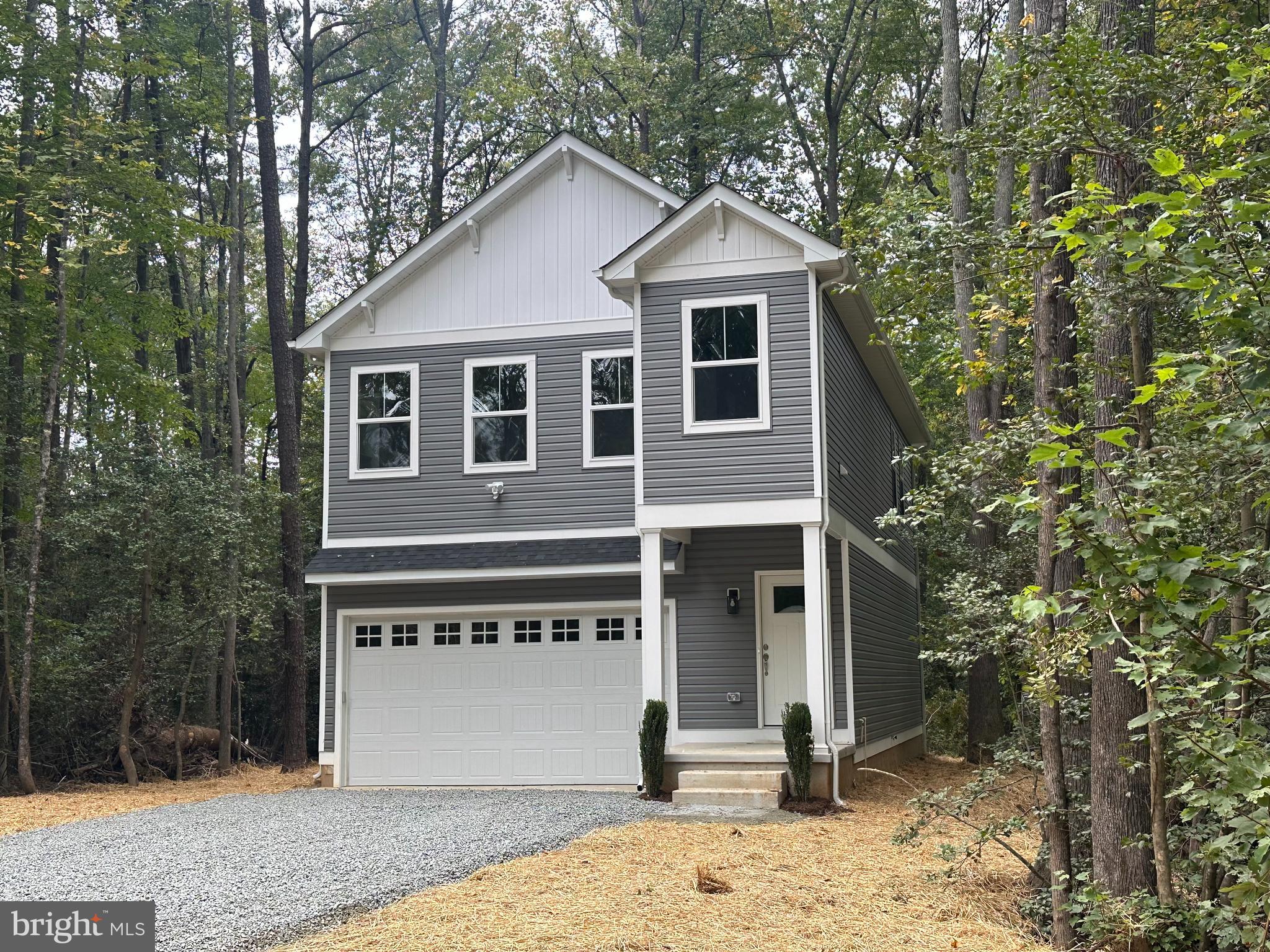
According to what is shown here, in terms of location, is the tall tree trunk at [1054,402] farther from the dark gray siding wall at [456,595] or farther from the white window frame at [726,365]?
the dark gray siding wall at [456,595]

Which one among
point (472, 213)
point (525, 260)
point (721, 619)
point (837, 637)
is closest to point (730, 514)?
point (721, 619)

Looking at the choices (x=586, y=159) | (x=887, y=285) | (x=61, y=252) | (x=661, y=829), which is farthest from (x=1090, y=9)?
(x=61, y=252)

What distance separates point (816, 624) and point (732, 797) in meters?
1.96

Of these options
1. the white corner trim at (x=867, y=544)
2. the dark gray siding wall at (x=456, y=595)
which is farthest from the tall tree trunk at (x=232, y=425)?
the white corner trim at (x=867, y=544)

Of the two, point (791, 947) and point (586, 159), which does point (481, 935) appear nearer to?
point (791, 947)

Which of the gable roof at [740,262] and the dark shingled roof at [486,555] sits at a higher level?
the gable roof at [740,262]

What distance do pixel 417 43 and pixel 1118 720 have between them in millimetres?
24100

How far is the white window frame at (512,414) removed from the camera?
1490cm

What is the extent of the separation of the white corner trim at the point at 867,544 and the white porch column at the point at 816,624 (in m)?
0.50

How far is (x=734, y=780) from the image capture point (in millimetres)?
12031

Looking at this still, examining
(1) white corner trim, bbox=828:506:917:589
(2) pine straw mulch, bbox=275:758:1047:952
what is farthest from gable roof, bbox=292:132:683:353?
(2) pine straw mulch, bbox=275:758:1047:952

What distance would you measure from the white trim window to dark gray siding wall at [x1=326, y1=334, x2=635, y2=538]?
0.09m

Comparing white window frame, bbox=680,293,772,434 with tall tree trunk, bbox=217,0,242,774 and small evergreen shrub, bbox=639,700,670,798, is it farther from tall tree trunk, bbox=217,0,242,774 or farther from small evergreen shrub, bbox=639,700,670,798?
tall tree trunk, bbox=217,0,242,774

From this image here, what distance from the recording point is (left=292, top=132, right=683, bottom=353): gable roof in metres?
15.3
